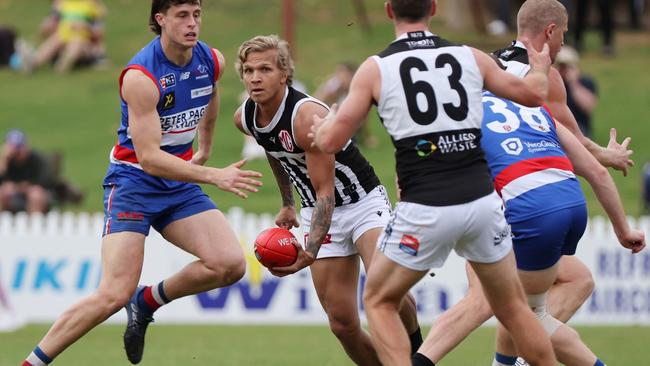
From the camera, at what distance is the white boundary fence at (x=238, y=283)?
13.8 m

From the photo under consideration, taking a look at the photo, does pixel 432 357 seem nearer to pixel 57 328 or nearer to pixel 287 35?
pixel 57 328

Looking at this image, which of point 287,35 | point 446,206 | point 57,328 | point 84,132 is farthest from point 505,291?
point 84,132

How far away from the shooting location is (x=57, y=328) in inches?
285

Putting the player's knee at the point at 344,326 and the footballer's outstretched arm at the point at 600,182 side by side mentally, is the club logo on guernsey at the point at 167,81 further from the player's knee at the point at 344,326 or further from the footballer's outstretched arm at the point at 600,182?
the footballer's outstretched arm at the point at 600,182

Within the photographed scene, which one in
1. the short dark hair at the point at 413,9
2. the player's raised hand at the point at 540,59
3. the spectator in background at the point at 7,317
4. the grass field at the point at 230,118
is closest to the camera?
the short dark hair at the point at 413,9

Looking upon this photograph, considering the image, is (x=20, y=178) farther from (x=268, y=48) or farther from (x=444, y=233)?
(x=444, y=233)

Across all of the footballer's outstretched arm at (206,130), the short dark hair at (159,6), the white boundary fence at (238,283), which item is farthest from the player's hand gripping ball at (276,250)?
the white boundary fence at (238,283)

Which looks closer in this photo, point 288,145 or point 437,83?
point 437,83

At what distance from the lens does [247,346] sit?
11.7 m

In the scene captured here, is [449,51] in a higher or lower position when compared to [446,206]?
higher

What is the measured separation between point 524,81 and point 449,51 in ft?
1.43

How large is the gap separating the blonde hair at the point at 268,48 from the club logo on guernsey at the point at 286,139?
0.34 meters

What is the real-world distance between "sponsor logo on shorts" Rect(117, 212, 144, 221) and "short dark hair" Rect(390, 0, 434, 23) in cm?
227

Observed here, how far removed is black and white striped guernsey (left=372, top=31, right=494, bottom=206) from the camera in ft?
20.1
